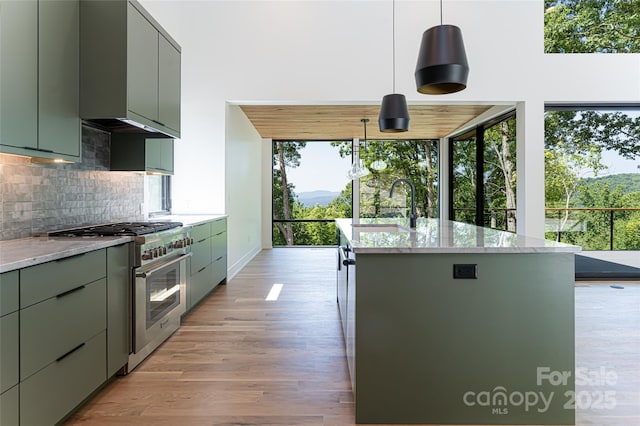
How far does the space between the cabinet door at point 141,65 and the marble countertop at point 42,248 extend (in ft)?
3.25

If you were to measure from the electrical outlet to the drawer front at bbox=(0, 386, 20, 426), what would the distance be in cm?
197

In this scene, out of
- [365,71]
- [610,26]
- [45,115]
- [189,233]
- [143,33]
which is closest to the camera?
[45,115]

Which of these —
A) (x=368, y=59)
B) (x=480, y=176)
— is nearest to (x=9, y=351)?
(x=368, y=59)

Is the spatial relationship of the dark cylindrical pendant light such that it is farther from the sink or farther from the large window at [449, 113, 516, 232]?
the large window at [449, 113, 516, 232]

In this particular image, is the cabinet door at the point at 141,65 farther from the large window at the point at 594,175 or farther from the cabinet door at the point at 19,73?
the large window at the point at 594,175

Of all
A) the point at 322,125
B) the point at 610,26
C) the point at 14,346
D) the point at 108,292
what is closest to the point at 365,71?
the point at 322,125

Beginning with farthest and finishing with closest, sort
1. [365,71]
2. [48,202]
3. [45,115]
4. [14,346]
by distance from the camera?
[365,71], [48,202], [45,115], [14,346]

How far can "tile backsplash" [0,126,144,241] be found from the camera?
7.34 feet

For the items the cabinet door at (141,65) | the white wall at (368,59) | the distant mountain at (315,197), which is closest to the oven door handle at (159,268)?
the cabinet door at (141,65)

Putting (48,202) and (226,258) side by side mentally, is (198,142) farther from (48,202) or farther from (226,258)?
(48,202)

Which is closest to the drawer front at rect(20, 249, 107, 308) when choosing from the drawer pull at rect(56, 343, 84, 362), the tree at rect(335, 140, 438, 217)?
the drawer pull at rect(56, 343, 84, 362)

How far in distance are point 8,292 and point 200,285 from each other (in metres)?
2.43

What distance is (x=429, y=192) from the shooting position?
28.3 feet

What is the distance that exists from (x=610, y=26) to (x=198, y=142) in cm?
589
